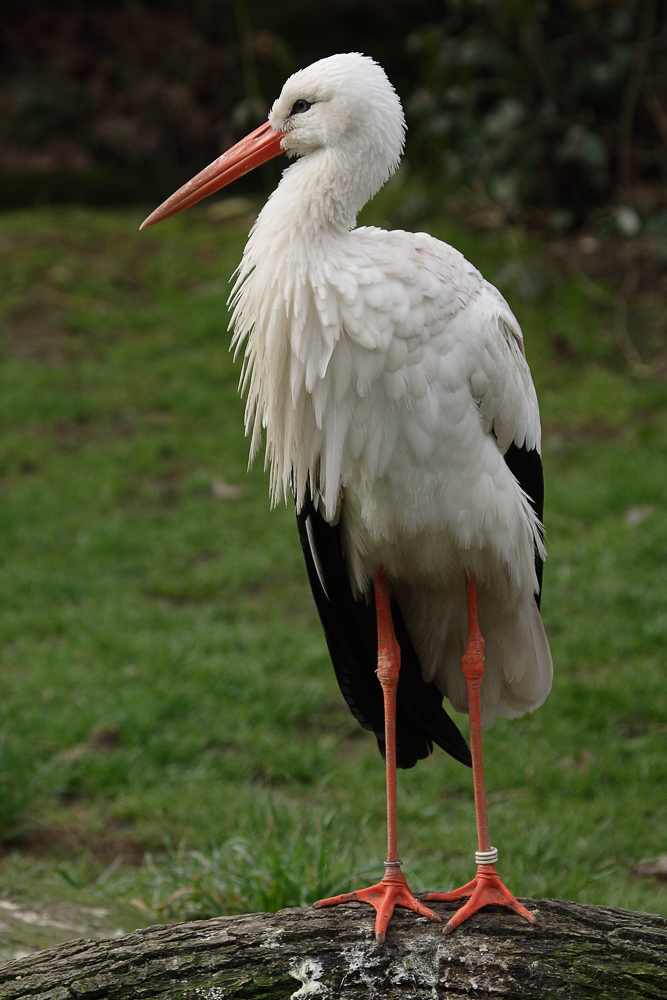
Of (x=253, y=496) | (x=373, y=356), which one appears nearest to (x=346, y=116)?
(x=373, y=356)

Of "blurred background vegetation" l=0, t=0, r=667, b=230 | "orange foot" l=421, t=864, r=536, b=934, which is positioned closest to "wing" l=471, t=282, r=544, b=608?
"orange foot" l=421, t=864, r=536, b=934

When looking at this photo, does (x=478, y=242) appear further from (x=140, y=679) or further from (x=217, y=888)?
(x=217, y=888)

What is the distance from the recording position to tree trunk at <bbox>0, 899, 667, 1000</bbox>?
1920 mm

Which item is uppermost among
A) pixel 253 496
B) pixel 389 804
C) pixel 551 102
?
pixel 551 102

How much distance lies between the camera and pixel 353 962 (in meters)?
1.99

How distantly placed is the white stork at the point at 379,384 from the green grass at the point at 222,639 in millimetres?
927

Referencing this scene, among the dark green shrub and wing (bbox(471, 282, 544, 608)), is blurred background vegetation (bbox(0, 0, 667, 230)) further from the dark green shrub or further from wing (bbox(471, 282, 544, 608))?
wing (bbox(471, 282, 544, 608))

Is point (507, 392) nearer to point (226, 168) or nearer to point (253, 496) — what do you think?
point (226, 168)

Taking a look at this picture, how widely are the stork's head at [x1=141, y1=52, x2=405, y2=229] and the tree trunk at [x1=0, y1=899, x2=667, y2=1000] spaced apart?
1550 mm

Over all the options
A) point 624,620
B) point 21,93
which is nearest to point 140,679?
point 624,620

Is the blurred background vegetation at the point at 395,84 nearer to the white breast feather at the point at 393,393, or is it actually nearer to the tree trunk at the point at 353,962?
the white breast feather at the point at 393,393

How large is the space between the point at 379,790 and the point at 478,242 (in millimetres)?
4644

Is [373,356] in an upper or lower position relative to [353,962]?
upper

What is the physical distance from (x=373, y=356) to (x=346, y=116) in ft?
1.77
